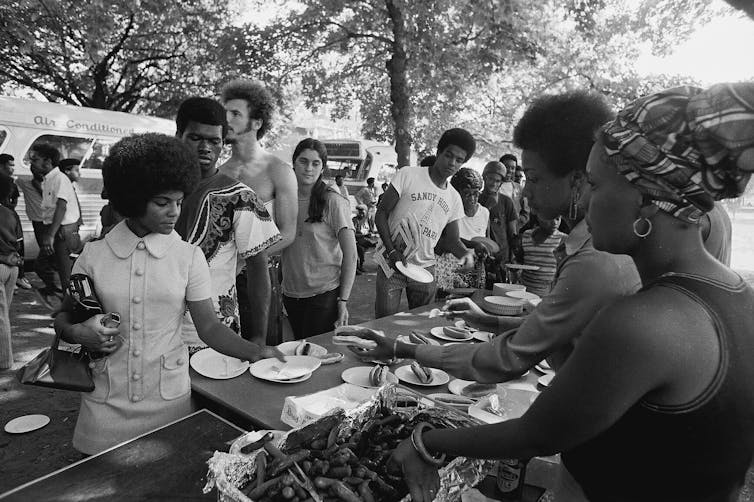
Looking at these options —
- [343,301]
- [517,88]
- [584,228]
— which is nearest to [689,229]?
[584,228]

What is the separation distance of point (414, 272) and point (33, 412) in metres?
3.26

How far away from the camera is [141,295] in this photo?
1.73m

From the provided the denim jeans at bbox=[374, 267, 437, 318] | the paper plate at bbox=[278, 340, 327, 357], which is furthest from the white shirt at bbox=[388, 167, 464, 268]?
the paper plate at bbox=[278, 340, 327, 357]

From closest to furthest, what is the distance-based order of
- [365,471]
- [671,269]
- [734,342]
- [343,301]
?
[734,342] → [671,269] → [365,471] → [343,301]

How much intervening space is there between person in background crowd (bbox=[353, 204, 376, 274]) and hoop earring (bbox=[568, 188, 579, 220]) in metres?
7.56

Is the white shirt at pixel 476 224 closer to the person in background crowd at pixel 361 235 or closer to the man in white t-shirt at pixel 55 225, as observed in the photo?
the person in background crowd at pixel 361 235

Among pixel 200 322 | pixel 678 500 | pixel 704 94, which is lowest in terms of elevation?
pixel 678 500

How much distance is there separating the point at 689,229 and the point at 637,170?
6.8 inches

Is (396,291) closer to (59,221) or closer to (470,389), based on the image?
(470,389)

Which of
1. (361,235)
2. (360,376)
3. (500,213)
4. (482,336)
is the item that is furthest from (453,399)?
(361,235)

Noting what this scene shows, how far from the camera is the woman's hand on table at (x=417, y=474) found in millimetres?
1271

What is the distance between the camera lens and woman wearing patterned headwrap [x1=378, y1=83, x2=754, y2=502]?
2.83 feet

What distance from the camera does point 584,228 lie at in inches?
61.6

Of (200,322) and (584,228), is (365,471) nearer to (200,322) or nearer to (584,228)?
(200,322)
